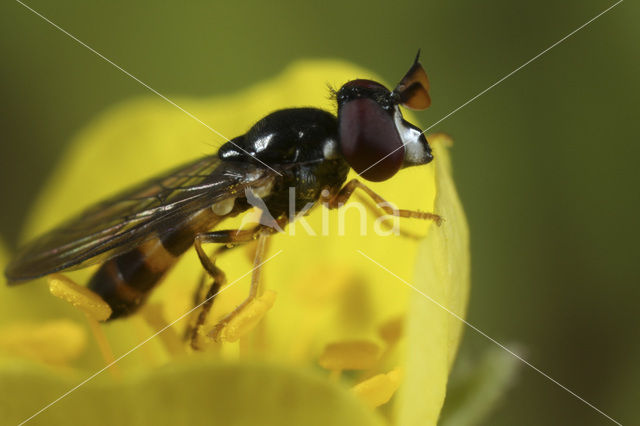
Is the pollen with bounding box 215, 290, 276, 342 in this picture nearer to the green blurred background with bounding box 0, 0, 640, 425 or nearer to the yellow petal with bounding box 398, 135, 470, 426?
the yellow petal with bounding box 398, 135, 470, 426

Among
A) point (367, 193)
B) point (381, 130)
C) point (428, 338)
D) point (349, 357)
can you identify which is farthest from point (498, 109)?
point (428, 338)

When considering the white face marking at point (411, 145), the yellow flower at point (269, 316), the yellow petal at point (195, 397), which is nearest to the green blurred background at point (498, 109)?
the yellow flower at point (269, 316)

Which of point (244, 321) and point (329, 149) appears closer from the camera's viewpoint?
point (244, 321)

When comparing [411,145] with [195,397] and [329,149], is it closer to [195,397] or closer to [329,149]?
[329,149]

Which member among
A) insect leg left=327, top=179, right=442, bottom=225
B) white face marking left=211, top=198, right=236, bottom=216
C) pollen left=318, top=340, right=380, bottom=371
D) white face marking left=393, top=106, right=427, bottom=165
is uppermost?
white face marking left=393, top=106, right=427, bottom=165

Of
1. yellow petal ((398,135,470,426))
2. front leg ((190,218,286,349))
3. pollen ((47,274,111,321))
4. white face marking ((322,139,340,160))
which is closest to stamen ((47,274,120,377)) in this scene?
pollen ((47,274,111,321))

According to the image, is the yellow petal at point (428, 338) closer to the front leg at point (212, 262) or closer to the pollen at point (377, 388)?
the pollen at point (377, 388)

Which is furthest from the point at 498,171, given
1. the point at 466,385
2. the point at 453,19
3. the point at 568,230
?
the point at 466,385
